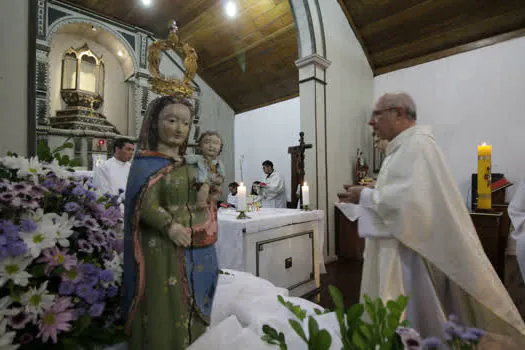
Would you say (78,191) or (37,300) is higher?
(78,191)

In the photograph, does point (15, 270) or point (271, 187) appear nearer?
point (15, 270)

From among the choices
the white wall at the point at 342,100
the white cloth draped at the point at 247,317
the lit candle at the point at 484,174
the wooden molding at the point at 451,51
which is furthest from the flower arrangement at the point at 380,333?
the wooden molding at the point at 451,51

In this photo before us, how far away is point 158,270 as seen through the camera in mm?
871

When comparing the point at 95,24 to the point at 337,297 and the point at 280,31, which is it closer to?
the point at 280,31

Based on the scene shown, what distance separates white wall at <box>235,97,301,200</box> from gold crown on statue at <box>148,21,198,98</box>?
6902mm

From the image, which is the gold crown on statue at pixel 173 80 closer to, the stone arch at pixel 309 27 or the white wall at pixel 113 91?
the stone arch at pixel 309 27

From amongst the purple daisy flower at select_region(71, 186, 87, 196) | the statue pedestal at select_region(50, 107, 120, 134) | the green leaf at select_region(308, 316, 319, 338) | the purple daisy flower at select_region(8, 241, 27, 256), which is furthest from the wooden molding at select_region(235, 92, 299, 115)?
the green leaf at select_region(308, 316, 319, 338)

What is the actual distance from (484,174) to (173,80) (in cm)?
415

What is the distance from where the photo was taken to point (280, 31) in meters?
6.87

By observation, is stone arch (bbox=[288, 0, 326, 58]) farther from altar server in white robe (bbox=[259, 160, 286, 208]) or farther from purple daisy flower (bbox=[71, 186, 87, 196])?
purple daisy flower (bbox=[71, 186, 87, 196])

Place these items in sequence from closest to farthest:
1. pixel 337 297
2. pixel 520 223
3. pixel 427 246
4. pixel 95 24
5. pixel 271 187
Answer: pixel 337 297, pixel 427 246, pixel 520 223, pixel 271 187, pixel 95 24

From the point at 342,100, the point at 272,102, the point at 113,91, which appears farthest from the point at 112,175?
the point at 113,91

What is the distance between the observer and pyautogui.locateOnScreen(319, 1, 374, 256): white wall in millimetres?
4961

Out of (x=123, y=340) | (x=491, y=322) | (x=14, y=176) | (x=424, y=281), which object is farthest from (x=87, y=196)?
(x=491, y=322)
